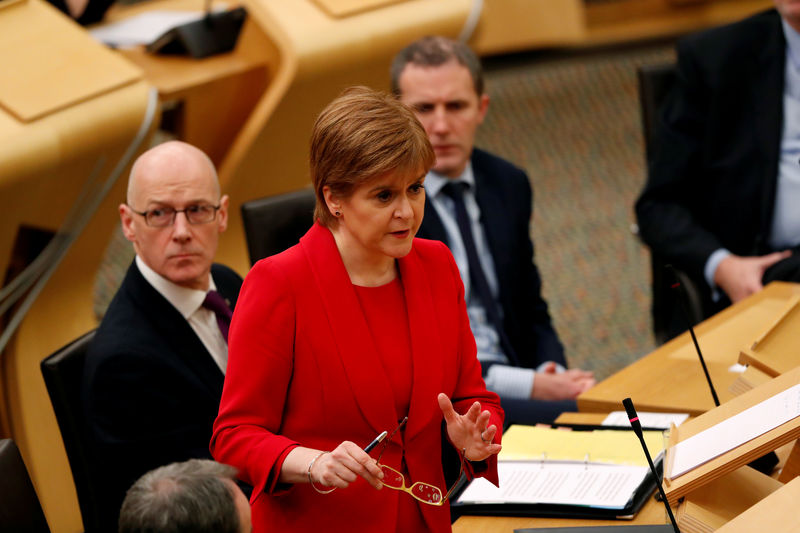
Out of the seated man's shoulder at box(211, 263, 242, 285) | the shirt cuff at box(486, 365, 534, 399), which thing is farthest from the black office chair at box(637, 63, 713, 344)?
the seated man's shoulder at box(211, 263, 242, 285)

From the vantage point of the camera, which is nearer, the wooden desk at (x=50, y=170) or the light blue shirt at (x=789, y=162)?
the wooden desk at (x=50, y=170)

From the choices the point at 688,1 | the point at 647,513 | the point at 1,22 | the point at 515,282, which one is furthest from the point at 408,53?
the point at 688,1

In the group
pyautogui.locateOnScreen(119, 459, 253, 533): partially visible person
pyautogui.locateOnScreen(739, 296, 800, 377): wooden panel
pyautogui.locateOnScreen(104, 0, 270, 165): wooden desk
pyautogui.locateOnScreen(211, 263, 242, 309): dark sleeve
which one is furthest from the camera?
pyautogui.locateOnScreen(104, 0, 270, 165): wooden desk

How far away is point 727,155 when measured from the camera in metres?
2.99

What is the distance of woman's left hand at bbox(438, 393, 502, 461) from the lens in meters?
1.45

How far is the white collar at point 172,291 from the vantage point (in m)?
2.02

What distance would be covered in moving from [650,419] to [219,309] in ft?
2.88

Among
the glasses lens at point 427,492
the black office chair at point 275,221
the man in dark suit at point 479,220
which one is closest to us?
the glasses lens at point 427,492

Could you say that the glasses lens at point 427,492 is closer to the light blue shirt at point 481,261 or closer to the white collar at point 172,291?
the white collar at point 172,291

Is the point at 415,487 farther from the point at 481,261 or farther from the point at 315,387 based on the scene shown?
the point at 481,261

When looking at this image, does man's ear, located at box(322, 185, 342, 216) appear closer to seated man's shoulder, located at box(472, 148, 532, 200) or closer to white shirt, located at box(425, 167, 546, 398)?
white shirt, located at box(425, 167, 546, 398)

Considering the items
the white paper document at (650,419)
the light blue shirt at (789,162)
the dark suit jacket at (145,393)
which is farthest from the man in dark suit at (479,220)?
the dark suit jacket at (145,393)

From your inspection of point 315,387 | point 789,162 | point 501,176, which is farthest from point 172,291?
point 789,162

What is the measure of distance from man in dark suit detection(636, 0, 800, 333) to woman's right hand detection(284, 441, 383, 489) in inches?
69.2
